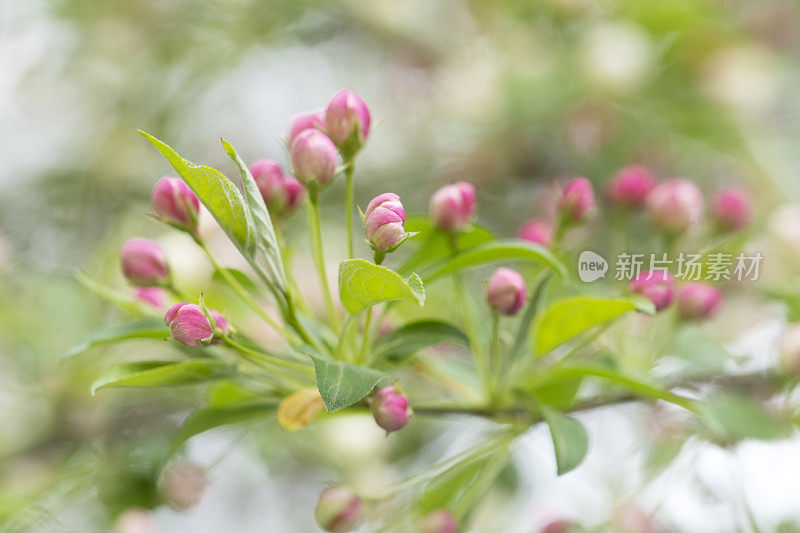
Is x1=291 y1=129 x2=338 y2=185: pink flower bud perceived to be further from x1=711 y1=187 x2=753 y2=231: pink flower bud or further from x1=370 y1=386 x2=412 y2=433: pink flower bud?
x1=711 y1=187 x2=753 y2=231: pink flower bud

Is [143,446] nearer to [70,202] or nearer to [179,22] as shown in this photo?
[70,202]

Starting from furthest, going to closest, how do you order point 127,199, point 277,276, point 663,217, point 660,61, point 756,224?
point 127,199, point 660,61, point 756,224, point 663,217, point 277,276

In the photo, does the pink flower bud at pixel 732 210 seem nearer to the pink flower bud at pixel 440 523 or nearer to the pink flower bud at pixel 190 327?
the pink flower bud at pixel 440 523

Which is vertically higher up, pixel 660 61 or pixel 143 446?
pixel 660 61

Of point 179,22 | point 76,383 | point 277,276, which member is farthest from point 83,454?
point 179,22

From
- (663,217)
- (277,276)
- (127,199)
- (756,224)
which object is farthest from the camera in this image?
(127,199)
